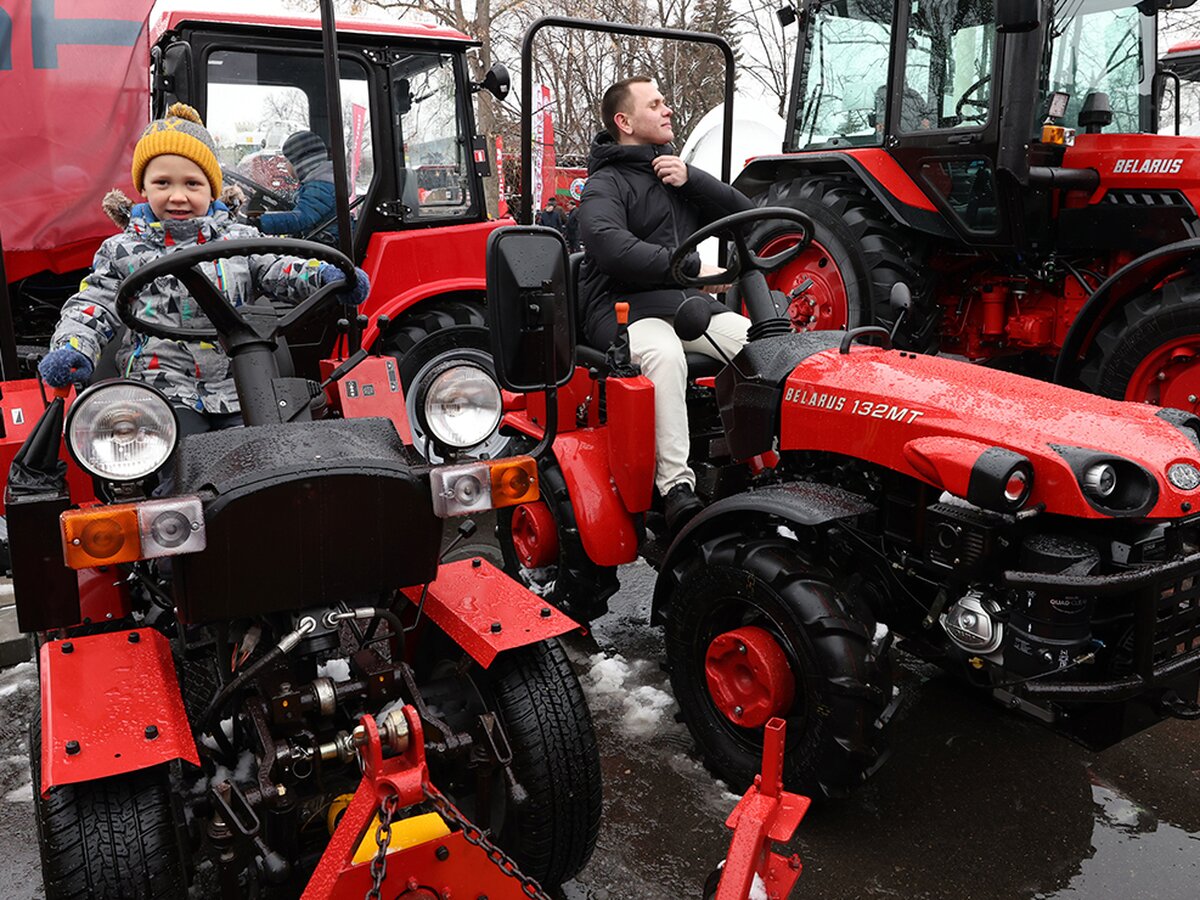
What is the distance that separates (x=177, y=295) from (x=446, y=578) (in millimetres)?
1050

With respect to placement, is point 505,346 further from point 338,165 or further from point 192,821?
point 192,821

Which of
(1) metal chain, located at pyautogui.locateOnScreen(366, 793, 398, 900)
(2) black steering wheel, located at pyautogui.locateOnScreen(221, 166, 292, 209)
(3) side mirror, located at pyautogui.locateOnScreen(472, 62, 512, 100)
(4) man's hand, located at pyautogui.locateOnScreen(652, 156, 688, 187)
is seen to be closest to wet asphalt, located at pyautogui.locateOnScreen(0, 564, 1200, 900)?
(1) metal chain, located at pyautogui.locateOnScreen(366, 793, 398, 900)

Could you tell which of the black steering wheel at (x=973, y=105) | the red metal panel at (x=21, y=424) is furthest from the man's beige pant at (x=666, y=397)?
the black steering wheel at (x=973, y=105)

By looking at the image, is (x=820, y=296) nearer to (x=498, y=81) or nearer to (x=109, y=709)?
(x=498, y=81)

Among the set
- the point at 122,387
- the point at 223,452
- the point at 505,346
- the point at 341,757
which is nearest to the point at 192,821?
the point at 341,757

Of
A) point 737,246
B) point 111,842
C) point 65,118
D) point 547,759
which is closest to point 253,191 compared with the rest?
point 65,118

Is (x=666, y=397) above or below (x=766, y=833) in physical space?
above

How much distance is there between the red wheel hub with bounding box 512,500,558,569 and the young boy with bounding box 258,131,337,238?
96.9 inches

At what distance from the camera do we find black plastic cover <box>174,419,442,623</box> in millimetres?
1898

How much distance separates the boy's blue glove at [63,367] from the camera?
91.6 inches

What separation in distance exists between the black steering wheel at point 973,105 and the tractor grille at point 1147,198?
79cm

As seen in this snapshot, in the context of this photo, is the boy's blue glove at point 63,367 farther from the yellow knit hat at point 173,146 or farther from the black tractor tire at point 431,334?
the black tractor tire at point 431,334

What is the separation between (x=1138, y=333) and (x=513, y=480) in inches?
142

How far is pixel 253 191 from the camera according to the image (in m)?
5.53
